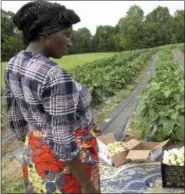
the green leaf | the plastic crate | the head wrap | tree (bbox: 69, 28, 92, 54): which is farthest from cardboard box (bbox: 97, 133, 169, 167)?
tree (bbox: 69, 28, 92, 54)

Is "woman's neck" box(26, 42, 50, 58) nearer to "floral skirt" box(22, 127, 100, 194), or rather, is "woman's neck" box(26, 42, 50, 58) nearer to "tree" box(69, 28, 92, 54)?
"floral skirt" box(22, 127, 100, 194)

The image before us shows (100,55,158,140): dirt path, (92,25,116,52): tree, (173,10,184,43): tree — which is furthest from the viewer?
(92,25,116,52): tree

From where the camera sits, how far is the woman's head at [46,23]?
50.1 inches

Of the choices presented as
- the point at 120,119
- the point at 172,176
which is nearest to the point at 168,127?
the point at 172,176

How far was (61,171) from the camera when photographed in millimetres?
1298

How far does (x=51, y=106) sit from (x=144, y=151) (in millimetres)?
2564

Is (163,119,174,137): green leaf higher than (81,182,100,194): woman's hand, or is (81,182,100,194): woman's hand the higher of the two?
(81,182,100,194): woman's hand

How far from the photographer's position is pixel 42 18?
1.26 metres

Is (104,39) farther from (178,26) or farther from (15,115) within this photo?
(15,115)

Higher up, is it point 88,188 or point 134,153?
point 88,188

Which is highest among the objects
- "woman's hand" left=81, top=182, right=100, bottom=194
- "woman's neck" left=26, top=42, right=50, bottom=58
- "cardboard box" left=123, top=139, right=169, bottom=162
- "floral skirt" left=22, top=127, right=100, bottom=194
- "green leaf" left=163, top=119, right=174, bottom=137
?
"woman's neck" left=26, top=42, right=50, bottom=58

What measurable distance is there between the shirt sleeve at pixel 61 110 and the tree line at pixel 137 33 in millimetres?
17417

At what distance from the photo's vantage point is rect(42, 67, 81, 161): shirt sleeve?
1.17m

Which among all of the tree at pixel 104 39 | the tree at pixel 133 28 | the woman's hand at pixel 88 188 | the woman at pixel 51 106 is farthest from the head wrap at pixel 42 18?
the tree at pixel 104 39
